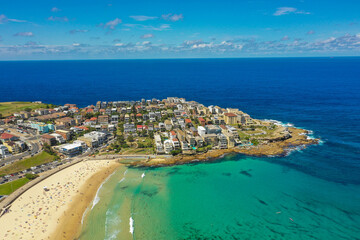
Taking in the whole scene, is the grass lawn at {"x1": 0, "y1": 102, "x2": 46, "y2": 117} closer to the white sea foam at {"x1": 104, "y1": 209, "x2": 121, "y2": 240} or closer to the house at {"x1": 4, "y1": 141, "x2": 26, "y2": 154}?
the house at {"x1": 4, "y1": 141, "x2": 26, "y2": 154}

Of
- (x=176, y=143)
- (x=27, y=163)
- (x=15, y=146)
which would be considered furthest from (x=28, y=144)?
(x=176, y=143)

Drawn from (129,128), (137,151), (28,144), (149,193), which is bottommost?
(149,193)

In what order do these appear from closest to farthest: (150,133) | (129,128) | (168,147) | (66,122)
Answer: (168,147), (150,133), (129,128), (66,122)

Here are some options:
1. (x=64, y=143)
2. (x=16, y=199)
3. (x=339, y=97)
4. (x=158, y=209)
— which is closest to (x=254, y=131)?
(x=158, y=209)

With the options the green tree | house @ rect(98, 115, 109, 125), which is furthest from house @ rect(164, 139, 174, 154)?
house @ rect(98, 115, 109, 125)

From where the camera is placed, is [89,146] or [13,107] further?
[13,107]

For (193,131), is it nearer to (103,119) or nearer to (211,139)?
(211,139)
